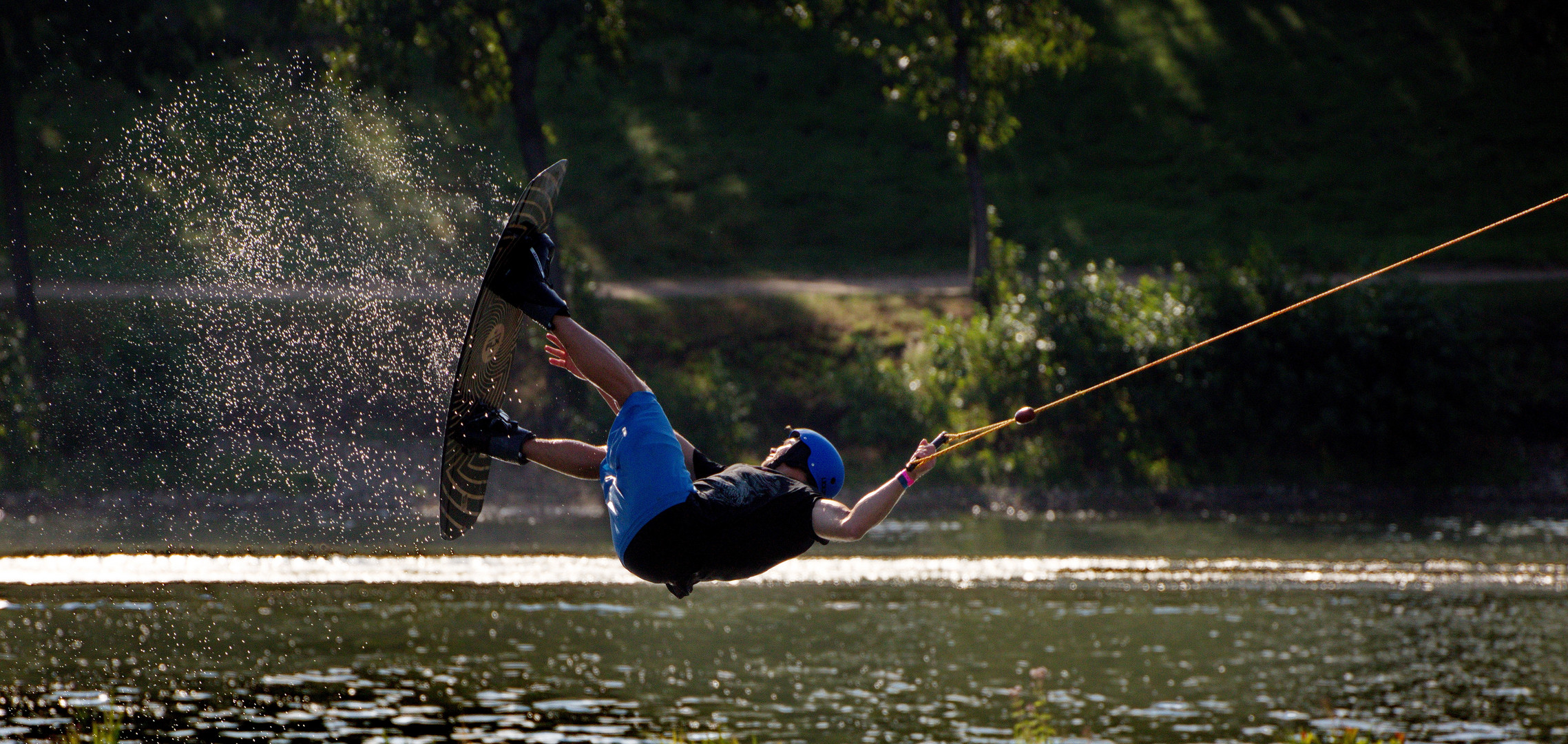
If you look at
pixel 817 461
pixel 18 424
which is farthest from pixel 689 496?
pixel 18 424

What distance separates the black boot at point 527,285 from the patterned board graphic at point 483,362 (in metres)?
0.04

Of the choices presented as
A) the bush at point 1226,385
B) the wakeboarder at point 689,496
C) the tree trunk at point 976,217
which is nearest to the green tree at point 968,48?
the tree trunk at point 976,217

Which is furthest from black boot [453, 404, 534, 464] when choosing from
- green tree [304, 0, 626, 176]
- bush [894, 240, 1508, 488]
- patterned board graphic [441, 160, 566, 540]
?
green tree [304, 0, 626, 176]

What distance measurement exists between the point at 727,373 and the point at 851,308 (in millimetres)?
4930

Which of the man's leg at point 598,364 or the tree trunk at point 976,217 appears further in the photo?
the tree trunk at point 976,217

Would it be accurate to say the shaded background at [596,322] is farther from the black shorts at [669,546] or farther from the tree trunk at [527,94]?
the black shorts at [669,546]

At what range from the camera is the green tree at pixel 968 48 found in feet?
108

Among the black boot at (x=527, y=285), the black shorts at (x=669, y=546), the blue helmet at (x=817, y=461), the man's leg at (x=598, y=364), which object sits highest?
the black boot at (x=527, y=285)

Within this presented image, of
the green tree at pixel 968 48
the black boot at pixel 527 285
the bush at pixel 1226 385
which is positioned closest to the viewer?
the black boot at pixel 527 285

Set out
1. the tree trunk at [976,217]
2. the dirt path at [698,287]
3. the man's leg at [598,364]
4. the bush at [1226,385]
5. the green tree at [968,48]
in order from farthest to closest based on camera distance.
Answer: the tree trunk at [976,217] < the green tree at [968,48] < the bush at [1226,385] < the dirt path at [698,287] < the man's leg at [598,364]

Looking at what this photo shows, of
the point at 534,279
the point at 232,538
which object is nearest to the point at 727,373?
Answer: the point at 232,538

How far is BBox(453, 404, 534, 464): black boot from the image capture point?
978cm

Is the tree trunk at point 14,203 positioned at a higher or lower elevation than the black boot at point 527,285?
higher

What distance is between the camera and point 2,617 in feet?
63.1
